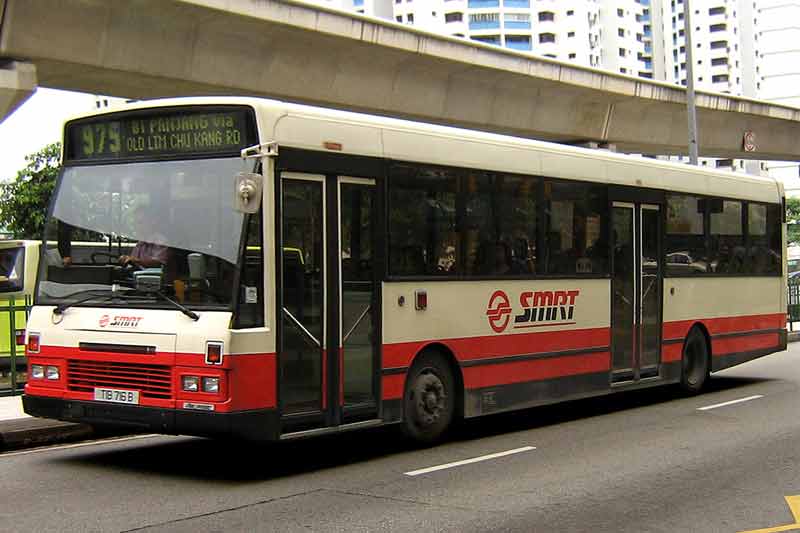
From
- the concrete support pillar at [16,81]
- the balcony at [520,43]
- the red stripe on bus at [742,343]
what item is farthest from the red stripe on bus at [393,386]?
the balcony at [520,43]

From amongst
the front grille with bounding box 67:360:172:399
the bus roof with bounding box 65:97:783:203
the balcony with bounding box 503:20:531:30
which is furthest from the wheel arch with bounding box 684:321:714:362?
the balcony with bounding box 503:20:531:30

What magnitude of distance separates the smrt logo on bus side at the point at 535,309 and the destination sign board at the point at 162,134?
148 inches

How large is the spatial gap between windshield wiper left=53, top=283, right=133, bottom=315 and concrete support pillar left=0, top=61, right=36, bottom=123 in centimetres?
1085

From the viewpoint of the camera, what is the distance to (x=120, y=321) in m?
9.19

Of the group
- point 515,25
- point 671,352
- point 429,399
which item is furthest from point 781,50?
point 429,399

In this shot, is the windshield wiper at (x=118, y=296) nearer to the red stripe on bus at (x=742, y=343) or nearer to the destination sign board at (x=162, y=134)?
the destination sign board at (x=162, y=134)

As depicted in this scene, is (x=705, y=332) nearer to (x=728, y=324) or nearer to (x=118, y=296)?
(x=728, y=324)

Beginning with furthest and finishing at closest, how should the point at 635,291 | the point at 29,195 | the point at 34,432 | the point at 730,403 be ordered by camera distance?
the point at 29,195, the point at 730,403, the point at 635,291, the point at 34,432

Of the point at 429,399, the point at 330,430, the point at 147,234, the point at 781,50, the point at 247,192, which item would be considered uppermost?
the point at 781,50

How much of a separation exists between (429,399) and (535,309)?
6.84 feet

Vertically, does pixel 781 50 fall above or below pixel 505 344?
above

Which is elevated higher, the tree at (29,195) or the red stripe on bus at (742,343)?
the tree at (29,195)

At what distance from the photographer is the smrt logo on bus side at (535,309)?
11.9 m

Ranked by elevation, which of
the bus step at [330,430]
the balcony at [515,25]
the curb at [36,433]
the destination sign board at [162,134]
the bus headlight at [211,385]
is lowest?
the curb at [36,433]
